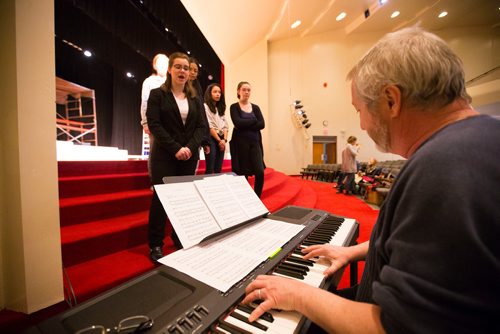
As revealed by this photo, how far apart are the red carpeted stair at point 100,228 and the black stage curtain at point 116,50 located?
9.41 ft

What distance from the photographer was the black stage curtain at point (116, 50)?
4594 millimetres

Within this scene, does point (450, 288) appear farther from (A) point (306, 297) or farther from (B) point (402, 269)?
(A) point (306, 297)

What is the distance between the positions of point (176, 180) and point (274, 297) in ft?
2.02

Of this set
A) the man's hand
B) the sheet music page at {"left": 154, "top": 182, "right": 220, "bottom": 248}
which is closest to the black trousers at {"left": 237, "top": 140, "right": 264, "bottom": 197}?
the sheet music page at {"left": 154, "top": 182, "right": 220, "bottom": 248}

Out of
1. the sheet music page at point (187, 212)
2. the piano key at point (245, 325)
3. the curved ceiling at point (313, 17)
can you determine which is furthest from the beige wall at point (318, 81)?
the piano key at point (245, 325)

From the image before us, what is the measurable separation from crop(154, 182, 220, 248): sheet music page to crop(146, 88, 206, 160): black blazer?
2.92ft

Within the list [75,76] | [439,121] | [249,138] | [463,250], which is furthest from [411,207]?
[75,76]

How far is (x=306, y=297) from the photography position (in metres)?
0.61

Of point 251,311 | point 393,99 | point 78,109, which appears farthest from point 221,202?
point 78,109

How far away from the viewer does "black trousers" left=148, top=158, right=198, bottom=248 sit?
1742mm

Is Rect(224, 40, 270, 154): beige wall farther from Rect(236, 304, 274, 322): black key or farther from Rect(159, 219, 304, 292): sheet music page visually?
Rect(236, 304, 274, 322): black key

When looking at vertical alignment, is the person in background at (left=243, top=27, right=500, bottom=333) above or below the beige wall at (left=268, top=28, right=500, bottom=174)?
below

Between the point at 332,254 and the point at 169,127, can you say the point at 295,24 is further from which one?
the point at 332,254

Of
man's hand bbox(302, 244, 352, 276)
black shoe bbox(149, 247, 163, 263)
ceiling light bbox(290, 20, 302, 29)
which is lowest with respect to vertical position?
black shoe bbox(149, 247, 163, 263)
